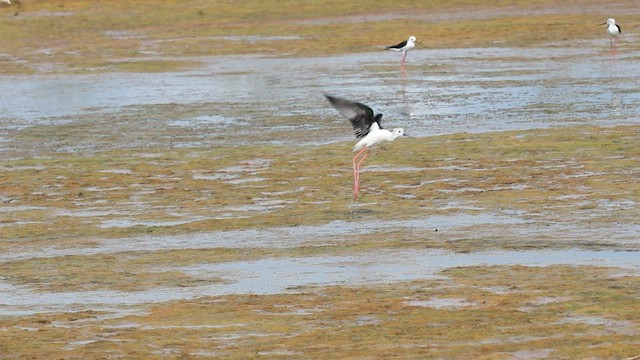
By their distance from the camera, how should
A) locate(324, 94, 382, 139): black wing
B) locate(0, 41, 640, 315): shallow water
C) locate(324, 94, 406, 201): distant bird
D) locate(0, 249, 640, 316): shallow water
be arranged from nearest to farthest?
locate(0, 249, 640, 316): shallow water
locate(0, 41, 640, 315): shallow water
locate(324, 94, 382, 139): black wing
locate(324, 94, 406, 201): distant bird

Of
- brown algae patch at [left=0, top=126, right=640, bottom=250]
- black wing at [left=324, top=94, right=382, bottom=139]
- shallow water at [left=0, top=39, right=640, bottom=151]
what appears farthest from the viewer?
shallow water at [left=0, top=39, right=640, bottom=151]

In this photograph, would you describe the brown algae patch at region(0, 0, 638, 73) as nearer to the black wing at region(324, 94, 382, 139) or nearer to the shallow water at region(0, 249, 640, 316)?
the black wing at region(324, 94, 382, 139)

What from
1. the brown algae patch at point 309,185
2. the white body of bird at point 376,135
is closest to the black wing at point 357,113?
the white body of bird at point 376,135

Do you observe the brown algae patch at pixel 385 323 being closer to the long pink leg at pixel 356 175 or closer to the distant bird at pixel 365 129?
the long pink leg at pixel 356 175

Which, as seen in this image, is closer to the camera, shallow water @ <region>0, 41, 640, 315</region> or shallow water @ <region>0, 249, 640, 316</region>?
shallow water @ <region>0, 249, 640, 316</region>

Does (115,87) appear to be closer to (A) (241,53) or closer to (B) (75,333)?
(A) (241,53)

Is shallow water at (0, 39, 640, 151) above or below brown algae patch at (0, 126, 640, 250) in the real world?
below

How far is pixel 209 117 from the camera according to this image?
27047 millimetres

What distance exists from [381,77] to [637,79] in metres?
6.09

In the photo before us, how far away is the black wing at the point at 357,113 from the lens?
1787 cm

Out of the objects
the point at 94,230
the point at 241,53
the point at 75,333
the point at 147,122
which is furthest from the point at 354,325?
the point at 241,53

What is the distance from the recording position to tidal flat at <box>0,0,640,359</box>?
1159 centimetres

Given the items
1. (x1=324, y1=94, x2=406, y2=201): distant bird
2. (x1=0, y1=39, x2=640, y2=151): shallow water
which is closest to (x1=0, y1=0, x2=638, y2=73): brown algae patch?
(x1=0, y1=39, x2=640, y2=151): shallow water

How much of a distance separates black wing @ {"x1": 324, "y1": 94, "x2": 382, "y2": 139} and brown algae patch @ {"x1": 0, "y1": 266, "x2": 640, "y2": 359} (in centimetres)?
493
